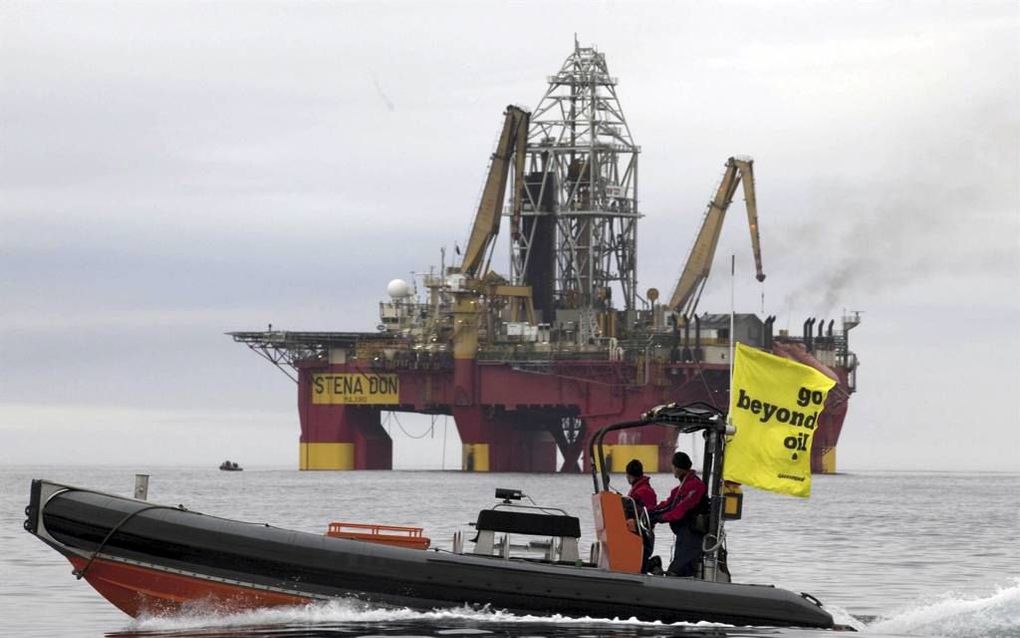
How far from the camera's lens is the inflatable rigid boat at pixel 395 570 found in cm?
2244

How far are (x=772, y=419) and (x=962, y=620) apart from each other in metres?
4.51

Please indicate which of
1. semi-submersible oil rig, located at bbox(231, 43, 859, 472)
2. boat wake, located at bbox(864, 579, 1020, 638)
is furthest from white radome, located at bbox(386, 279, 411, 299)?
boat wake, located at bbox(864, 579, 1020, 638)

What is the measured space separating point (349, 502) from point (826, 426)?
5106 centimetres

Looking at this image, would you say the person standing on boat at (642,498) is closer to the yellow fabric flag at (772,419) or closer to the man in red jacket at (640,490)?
the man in red jacket at (640,490)

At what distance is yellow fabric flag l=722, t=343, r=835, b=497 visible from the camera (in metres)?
22.1

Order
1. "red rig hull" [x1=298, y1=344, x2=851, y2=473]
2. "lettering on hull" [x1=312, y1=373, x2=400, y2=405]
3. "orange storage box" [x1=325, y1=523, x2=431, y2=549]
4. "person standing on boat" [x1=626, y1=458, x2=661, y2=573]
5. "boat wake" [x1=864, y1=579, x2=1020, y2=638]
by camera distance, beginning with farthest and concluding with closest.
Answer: "lettering on hull" [x1=312, y1=373, x2=400, y2=405], "red rig hull" [x1=298, y1=344, x2=851, y2=473], "boat wake" [x1=864, y1=579, x2=1020, y2=638], "orange storage box" [x1=325, y1=523, x2=431, y2=549], "person standing on boat" [x1=626, y1=458, x2=661, y2=573]

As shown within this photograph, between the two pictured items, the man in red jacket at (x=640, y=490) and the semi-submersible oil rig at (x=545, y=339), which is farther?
the semi-submersible oil rig at (x=545, y=339)

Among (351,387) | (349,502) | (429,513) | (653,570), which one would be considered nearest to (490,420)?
(351,387)

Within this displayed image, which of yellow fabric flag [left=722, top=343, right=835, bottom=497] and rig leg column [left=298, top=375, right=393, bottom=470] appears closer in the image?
yellow fabric flag [left=722, top=343, right=835, bottom=497]

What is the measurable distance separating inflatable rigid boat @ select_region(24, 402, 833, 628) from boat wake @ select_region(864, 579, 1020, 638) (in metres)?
2.07

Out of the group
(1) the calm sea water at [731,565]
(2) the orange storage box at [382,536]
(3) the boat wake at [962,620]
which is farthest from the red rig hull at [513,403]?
(2) the orange storage box at [382,536]

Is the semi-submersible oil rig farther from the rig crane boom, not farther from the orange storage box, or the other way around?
the orange storage box

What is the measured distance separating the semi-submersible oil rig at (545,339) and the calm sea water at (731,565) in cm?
1527

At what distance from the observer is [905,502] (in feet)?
275
